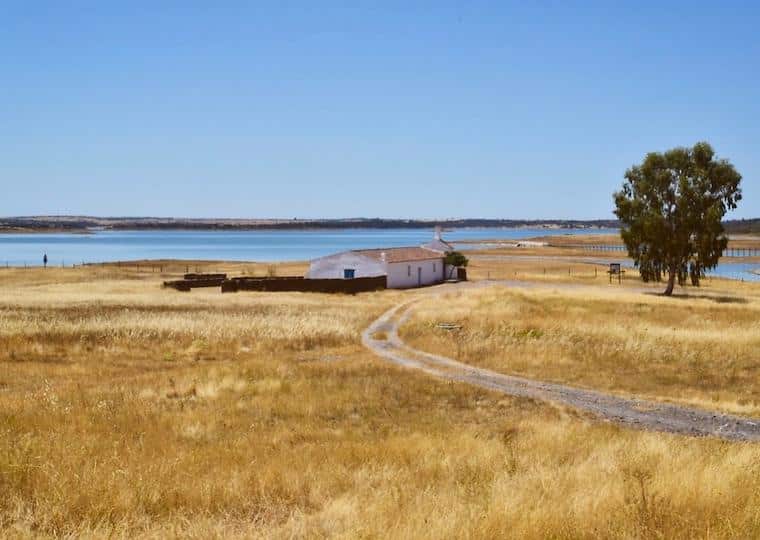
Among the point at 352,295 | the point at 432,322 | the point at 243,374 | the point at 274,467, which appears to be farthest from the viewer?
the point at 352,295

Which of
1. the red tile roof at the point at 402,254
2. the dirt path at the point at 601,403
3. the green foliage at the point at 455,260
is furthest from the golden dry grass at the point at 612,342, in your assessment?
the green foliage at the point at 455,260

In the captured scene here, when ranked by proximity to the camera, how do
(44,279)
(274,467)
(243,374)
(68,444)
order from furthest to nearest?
(44,279) < (243,374) < (68,444) < (274,467)

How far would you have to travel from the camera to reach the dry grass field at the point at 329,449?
707cm

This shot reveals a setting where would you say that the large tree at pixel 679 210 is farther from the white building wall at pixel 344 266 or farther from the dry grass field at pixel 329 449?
the dry grass field at pixel 329 449

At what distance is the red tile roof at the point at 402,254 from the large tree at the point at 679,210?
19.8 meters

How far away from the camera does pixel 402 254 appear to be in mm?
68312

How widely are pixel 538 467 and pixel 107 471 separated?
17.9 feet

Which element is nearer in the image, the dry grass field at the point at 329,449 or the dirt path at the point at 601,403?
the dry grass field at the point at 329,449

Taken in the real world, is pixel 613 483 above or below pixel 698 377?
above

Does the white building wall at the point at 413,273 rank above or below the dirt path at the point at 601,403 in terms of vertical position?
above

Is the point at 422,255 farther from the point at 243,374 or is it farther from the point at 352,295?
the point at 243,374

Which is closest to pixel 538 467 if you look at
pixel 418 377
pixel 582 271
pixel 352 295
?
pixel 418 377

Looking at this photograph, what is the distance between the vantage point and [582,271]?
9294 centimetres

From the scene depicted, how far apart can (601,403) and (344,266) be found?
4894cm
